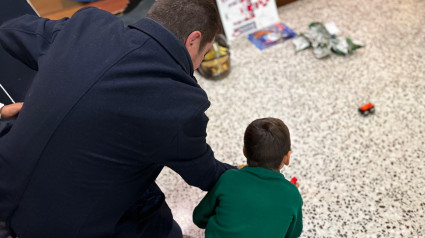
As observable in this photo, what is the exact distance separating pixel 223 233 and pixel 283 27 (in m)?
1.61

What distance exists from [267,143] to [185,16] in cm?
41

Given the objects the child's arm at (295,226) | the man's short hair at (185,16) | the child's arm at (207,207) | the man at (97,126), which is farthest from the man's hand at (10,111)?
the child's arm at (295,226)

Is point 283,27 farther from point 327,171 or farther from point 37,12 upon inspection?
point 37,12

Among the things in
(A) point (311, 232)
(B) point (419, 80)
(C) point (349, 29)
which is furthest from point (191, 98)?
(C) point (349, 29)

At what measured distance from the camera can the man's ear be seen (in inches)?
30.1

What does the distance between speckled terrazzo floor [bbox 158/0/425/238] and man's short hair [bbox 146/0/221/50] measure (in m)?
0.77

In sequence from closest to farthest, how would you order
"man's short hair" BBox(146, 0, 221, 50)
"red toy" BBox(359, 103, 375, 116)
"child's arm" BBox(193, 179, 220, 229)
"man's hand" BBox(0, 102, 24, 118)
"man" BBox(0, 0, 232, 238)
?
"man" BBox(0, 0, 232, 238), "man's short hair" BBox(146, 0, 221, 50), "child's arm" BBox(193, 179, 220, 229), "man's hand" BBox(0, 102, 24, 118), "red toy" BBox(359, 103, 375, 116)

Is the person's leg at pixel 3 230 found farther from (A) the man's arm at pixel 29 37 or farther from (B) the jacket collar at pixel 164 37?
(B) the jacket collar at pixel 164 37

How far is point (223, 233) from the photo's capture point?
805 mm

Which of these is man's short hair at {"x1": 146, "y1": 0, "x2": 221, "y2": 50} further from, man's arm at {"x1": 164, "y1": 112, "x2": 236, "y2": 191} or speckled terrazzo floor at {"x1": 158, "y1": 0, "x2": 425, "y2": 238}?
speckled terrazzo floor at {"x1": 158, "y1": 0, "x2": 425, "y2": 238}

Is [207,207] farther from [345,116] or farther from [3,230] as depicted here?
[345,116]

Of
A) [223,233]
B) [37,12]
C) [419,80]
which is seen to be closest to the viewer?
[223,233]

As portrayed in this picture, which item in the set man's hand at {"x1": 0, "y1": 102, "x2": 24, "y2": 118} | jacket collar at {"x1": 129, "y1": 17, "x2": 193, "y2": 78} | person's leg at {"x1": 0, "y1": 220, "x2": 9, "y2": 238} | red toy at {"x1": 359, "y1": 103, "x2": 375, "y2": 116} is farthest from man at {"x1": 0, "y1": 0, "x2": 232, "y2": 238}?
red toy at {"x1": 359, "y1": 103, "x2": 375, "y2": 116}

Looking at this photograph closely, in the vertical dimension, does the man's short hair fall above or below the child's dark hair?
above
